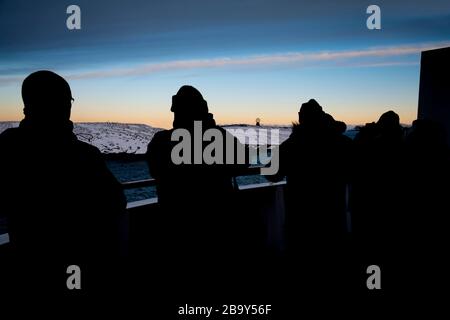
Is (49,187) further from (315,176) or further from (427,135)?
(427,135)

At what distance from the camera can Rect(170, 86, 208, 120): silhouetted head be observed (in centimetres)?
251

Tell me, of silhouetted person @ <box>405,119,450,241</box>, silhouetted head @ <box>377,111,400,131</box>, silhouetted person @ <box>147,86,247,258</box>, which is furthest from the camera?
silhouetted head @ <box>377,111,400,131</box>

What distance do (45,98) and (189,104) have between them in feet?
2.93

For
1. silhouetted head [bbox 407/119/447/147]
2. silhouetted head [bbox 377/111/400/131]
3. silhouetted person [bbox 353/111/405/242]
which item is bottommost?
silhouetted person [bbox 353/111/405/242]

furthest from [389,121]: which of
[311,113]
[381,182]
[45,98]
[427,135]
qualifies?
[45,98]

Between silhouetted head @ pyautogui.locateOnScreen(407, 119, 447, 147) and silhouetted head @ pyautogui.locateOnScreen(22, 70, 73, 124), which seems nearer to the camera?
silhouetted head @ pyautogui.locateOnScreen(22, 70, 73, 124)

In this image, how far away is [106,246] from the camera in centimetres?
197

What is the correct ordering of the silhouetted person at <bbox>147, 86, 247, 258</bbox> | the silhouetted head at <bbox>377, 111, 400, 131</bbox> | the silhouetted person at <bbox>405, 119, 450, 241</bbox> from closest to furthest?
the silhouetted person at <bbox>147, 86, 247, 258</bbox> < the silhouetted person at <bbox>405, 119, 450, 241</bbox> < the silhouetted head at <bbox>377, 111, 400, 131</bbox>

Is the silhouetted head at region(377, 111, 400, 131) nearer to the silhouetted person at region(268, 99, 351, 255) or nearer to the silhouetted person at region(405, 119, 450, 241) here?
the silhouetted person at region(405, 119, 450, 241)

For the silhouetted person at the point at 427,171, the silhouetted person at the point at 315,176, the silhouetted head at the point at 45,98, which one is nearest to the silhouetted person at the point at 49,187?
the silhouetted head at the point at 45,98

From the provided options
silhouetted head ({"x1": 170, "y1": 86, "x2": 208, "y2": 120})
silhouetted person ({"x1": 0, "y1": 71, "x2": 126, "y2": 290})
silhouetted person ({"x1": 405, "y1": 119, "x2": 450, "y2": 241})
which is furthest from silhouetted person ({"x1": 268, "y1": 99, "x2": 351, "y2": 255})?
silhouetted person ({"x1": 0, "y1": 71, "x2": 126, "y2": 290})

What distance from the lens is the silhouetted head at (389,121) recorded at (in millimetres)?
4023

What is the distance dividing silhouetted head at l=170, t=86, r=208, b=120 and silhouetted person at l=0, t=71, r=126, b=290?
2.51 ft

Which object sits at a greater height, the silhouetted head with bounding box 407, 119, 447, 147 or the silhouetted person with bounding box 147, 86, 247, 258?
the silhouetted head with bounding box 407, 119, 447, 147
